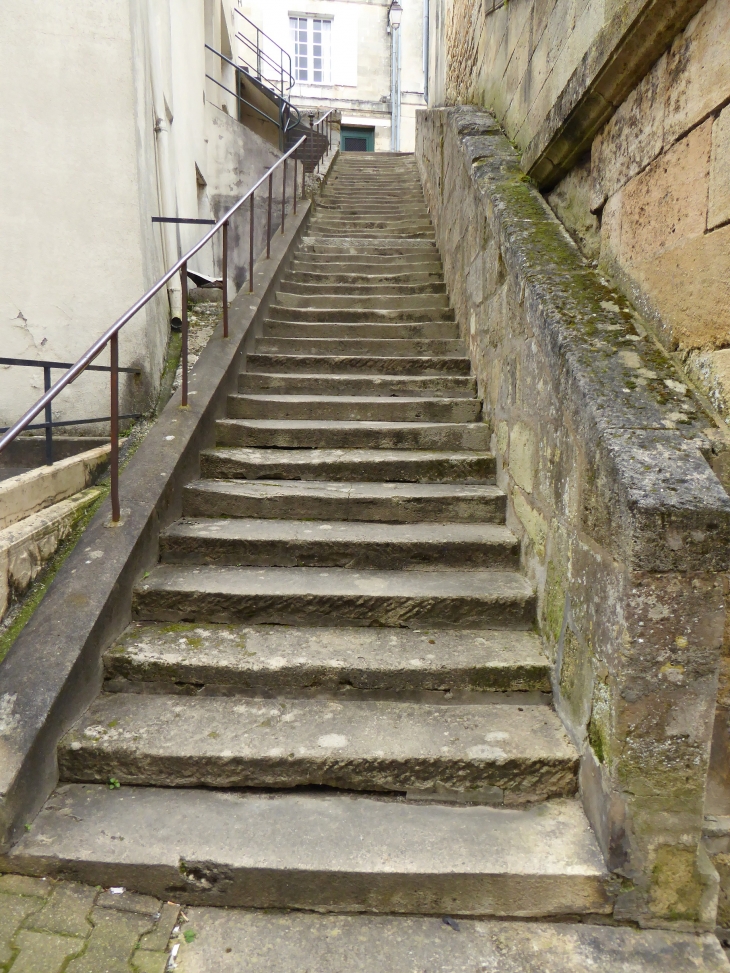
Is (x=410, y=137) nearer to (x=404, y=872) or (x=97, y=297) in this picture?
(x=97, y=297)

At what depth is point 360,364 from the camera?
390 cm

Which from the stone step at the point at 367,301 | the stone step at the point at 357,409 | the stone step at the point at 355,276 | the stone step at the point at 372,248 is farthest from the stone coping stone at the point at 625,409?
the stone step at the point at 372,248

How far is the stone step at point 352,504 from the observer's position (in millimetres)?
2799

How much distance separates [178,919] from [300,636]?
36.7 inches

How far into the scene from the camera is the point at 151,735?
75.0 inches

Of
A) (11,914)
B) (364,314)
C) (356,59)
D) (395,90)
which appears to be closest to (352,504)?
(11,914)

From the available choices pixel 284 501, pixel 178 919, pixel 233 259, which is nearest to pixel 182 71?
pixel 233 259

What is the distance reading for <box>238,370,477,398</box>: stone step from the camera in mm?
3656

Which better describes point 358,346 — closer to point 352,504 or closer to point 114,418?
point 352,504

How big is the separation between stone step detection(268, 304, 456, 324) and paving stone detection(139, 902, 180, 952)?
374 cm

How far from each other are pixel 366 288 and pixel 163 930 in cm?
437

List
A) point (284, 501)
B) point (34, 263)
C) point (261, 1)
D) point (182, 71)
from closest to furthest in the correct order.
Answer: point (284, 501) < point (34, 263) < point (182, 71) < point (261, 1)

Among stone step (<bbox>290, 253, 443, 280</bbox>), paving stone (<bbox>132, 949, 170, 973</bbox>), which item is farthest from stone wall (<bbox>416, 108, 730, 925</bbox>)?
stone step (<bbox>290, 253, 443, 280</bbox>)

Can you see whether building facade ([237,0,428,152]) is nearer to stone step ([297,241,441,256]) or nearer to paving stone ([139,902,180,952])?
stone step ([297,241,441,256])
